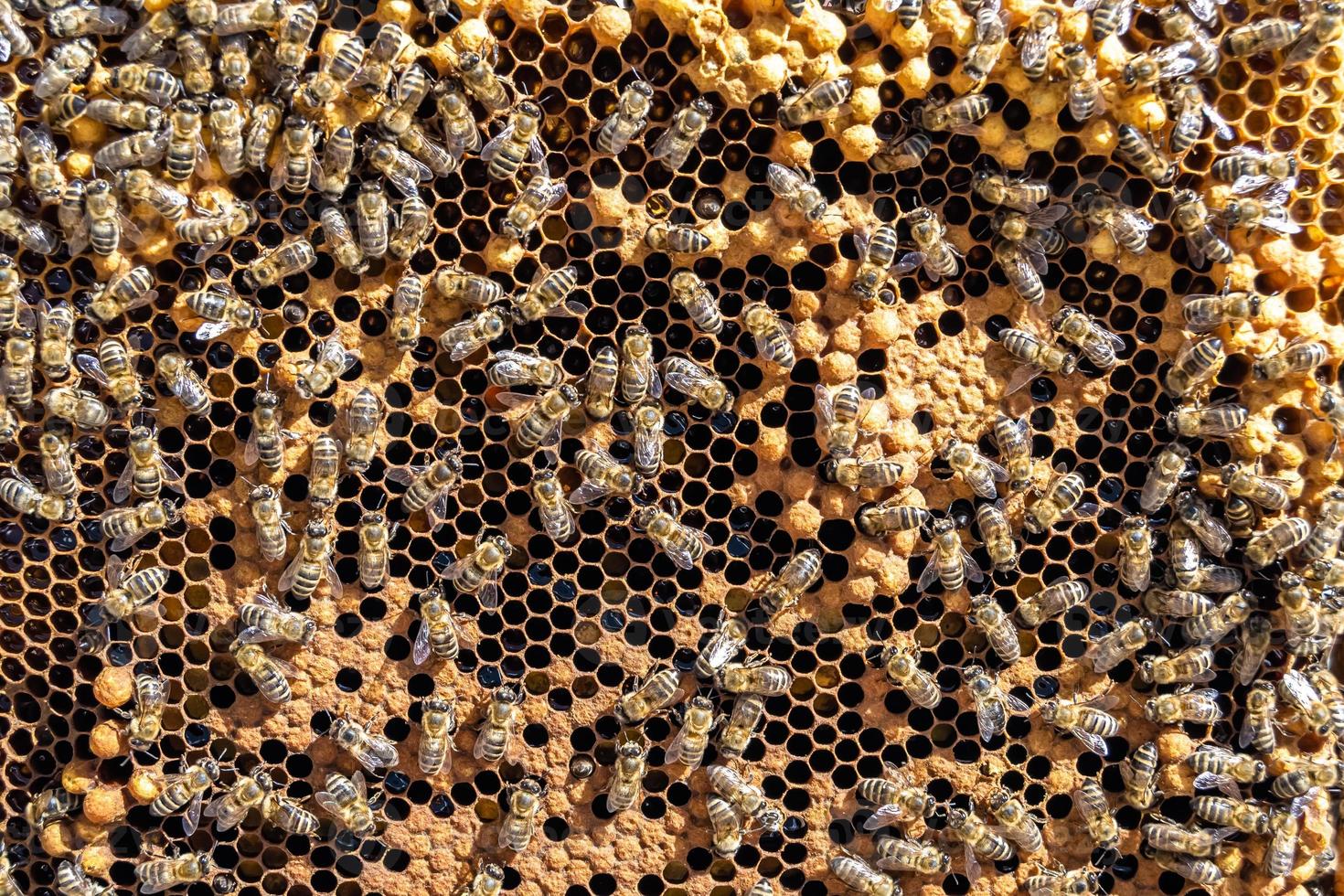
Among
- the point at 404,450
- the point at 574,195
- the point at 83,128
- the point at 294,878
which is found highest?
the point at 574,195

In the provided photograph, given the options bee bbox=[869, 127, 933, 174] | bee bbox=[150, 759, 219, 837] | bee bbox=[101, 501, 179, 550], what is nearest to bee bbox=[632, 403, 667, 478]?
bee bbox=[869, 127, 933, 174]

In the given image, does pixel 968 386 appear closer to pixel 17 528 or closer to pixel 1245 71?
pixel 1245 71

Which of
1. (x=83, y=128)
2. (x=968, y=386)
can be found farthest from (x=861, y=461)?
(x=83, y=128)

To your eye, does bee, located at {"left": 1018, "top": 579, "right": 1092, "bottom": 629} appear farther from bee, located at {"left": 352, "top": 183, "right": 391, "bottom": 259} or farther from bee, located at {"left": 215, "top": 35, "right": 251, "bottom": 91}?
bee, located at {"left": 215, "top": 35, "right": 251, "bottom": 91}

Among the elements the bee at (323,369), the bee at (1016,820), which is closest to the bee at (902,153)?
the bee at (323,369)

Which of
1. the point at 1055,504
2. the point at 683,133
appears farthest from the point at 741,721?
the point at 683,133

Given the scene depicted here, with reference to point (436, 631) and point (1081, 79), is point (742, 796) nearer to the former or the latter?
point (436, 631)

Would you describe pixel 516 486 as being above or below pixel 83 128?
below
